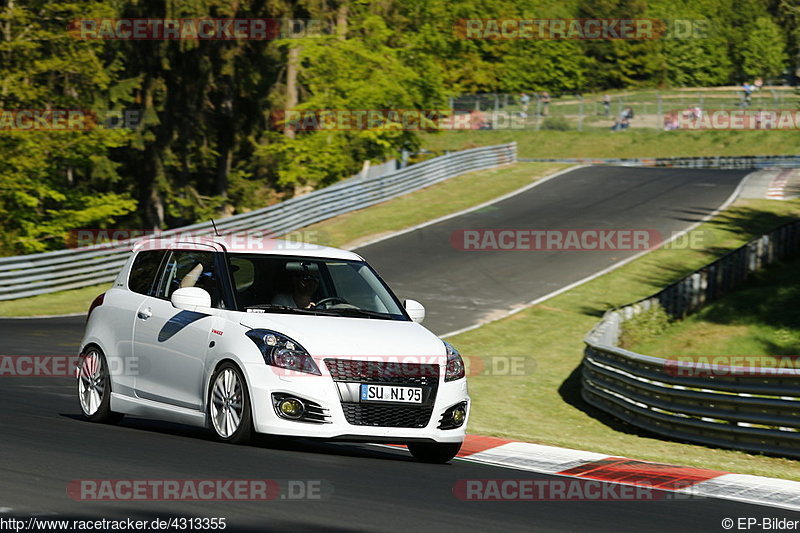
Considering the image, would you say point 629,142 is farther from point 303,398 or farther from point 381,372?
point 303,398

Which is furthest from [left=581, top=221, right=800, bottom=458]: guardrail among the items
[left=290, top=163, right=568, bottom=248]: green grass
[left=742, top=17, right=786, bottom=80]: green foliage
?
[left=742, top=17, right=786, bottom=80]: green foliage

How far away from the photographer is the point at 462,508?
7340 millimetres

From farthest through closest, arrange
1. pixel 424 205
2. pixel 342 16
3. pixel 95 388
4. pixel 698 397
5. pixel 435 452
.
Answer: pixel 342 16 < pixel 424 205 < pixel 698 397 < pixel 95 388 < pixel 435 452

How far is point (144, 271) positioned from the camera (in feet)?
35.1

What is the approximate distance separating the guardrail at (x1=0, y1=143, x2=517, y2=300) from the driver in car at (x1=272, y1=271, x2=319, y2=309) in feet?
64.7

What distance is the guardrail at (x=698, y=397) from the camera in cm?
1279

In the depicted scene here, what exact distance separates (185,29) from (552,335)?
26.3 m

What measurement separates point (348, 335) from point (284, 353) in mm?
555

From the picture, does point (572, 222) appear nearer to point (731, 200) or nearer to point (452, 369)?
point (731, 200)

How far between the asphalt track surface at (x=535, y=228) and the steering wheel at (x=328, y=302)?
14385 mm

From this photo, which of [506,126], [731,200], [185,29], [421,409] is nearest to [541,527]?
[421,409]

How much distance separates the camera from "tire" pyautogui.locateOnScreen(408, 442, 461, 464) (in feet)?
31.7

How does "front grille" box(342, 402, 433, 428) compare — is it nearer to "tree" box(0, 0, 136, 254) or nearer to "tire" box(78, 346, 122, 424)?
"tire" box(78, 346, 122, 424)

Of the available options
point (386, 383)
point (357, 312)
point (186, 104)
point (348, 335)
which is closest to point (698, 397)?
point (357, 312)
